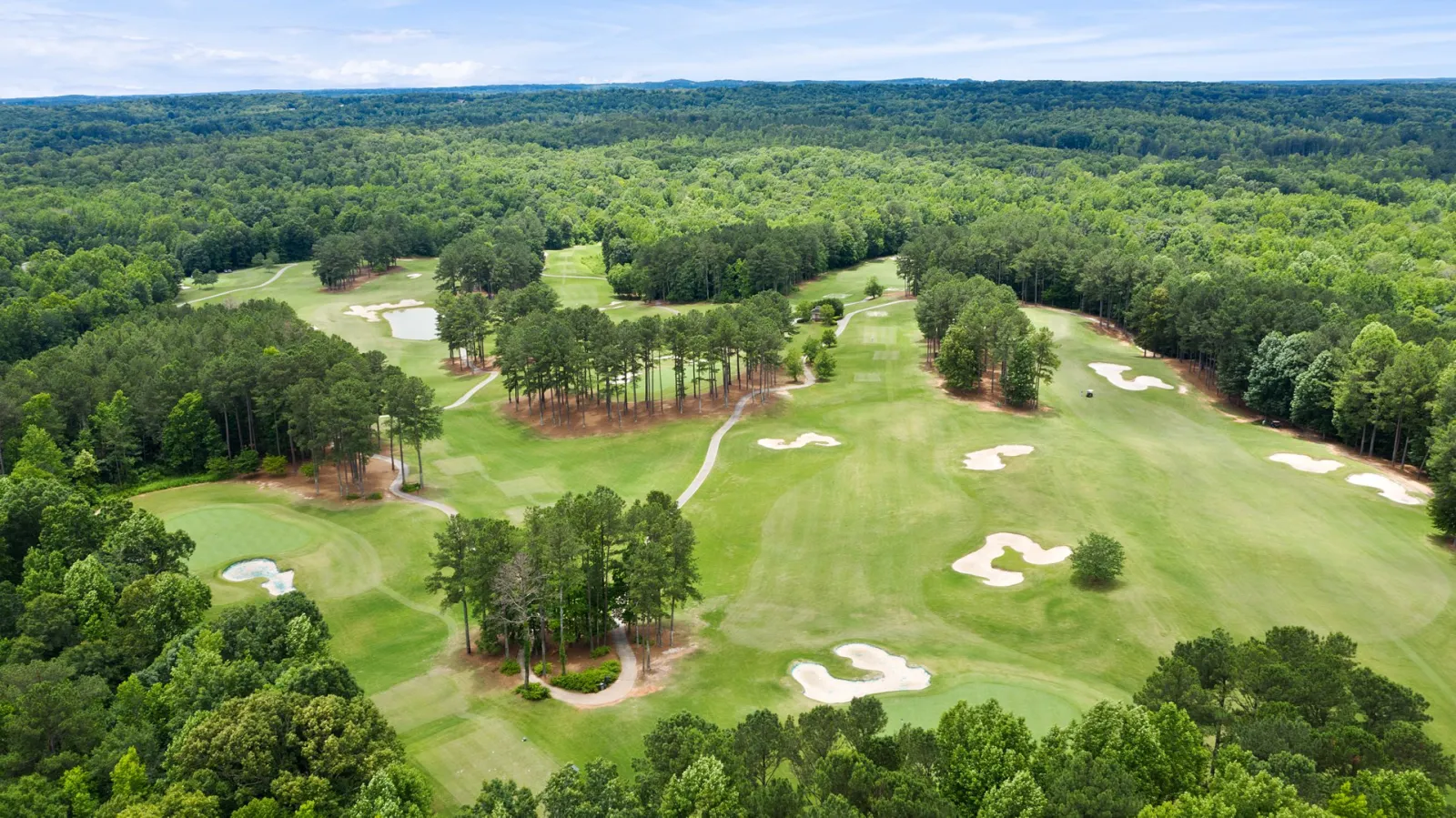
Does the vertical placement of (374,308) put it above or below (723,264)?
below

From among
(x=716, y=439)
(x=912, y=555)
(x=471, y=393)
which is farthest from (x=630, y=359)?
(x=912, y=555)

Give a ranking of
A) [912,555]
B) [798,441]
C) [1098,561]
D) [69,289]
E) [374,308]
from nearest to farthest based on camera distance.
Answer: [1098,561] < [912,555] < [798,441] < [69,289] < [374,308]

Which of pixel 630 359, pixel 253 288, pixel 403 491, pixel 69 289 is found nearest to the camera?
pixel 403 491

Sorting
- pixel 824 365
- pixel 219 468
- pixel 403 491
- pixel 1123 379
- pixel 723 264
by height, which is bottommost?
pixel 403 491

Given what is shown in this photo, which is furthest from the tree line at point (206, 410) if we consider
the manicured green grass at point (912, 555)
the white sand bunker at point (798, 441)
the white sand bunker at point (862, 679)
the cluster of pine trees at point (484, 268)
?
the cluster of pine trees at point (484, 268)

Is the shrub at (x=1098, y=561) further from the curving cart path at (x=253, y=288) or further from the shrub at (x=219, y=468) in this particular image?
the curving cart path at (x=253, y=288)

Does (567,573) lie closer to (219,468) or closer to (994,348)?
(219,468)
